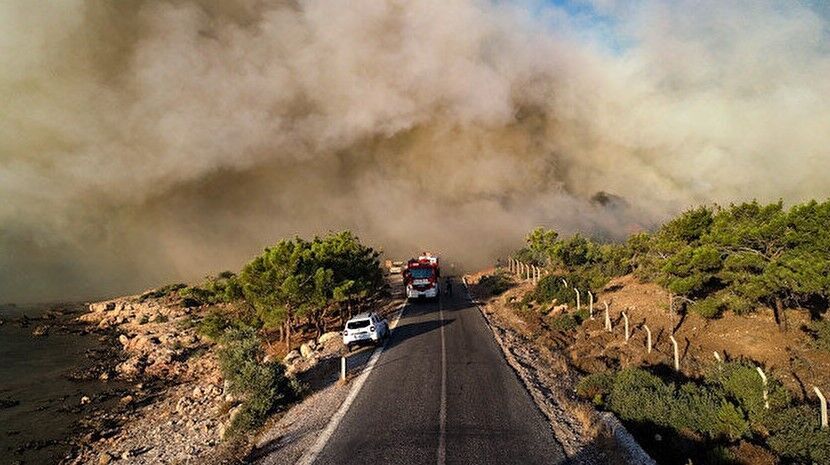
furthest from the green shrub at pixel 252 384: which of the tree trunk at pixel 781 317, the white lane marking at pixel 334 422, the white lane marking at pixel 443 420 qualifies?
the tree trunk at pixel 781 317

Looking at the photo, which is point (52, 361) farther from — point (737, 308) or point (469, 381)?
A: point (737, 308)

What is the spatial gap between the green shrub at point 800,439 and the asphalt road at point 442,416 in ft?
18.4

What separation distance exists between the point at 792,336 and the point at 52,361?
52194 millimetres

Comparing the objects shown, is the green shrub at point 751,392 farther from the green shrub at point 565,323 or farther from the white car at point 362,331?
the white car at point 362,331

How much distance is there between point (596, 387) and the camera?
16.2 m

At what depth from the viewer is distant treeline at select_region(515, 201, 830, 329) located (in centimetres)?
2078

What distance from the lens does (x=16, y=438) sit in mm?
22094

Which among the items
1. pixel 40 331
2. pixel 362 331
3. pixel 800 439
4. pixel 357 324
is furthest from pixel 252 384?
pixel 40 331

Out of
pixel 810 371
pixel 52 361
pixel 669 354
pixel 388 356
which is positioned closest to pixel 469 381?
pixel 388 356

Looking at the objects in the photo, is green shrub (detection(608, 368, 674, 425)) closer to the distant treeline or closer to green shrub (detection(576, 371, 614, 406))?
green shrub (detection(576, 371, 614, 406))

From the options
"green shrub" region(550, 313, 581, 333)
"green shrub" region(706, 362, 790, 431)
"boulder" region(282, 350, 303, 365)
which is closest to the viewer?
"green shrub" region(706, 362, 790, 431)

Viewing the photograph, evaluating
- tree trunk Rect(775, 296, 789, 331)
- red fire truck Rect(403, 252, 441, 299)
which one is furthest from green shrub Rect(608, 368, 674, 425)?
red fire truck Rect(403, 252, 441, 299)

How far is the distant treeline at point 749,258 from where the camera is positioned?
20.8m

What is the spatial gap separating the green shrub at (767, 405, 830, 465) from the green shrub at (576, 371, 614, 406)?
4.46m
